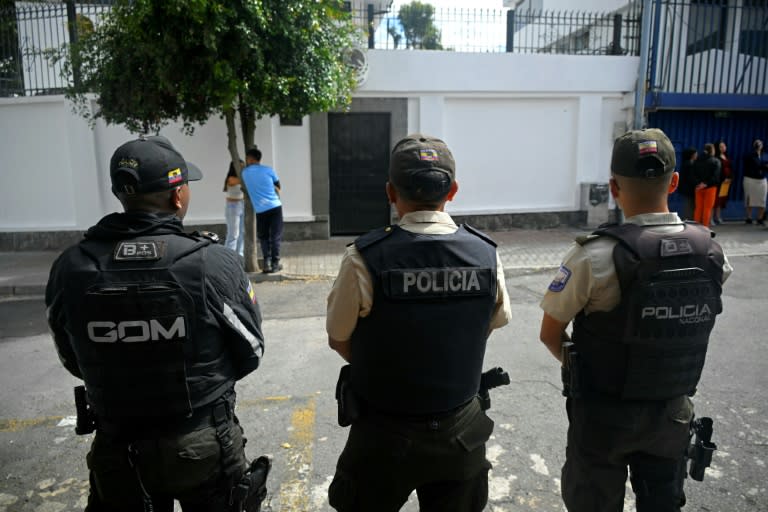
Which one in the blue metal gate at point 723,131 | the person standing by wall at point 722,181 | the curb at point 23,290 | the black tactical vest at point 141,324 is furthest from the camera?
the blue metal gate at point 723,131

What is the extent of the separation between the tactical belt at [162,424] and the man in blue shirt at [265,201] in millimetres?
6239

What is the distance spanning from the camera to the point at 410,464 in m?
1.83

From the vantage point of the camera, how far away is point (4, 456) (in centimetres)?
339

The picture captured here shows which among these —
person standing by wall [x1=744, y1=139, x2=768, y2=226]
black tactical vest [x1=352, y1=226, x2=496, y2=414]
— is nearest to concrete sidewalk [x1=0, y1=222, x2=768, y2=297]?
person standing by wall [x1=744, y1=139, x2=768, y2=226]

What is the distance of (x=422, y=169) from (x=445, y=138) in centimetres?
943

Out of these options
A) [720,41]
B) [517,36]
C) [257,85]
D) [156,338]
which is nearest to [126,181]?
[156,338]

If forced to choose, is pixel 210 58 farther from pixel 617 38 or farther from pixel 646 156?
pixel 617 38

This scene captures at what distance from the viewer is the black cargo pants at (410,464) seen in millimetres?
1841

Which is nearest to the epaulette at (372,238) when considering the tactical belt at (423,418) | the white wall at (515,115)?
the tactical belt at (423,418)

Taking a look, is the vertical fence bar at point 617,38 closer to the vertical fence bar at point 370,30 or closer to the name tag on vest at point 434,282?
the vertical fence bar at point 370,30

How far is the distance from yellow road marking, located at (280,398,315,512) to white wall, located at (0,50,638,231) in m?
7.26

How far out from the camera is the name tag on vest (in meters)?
1.81

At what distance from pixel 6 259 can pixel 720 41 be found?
15.3m

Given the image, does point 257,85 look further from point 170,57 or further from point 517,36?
point 517,36
